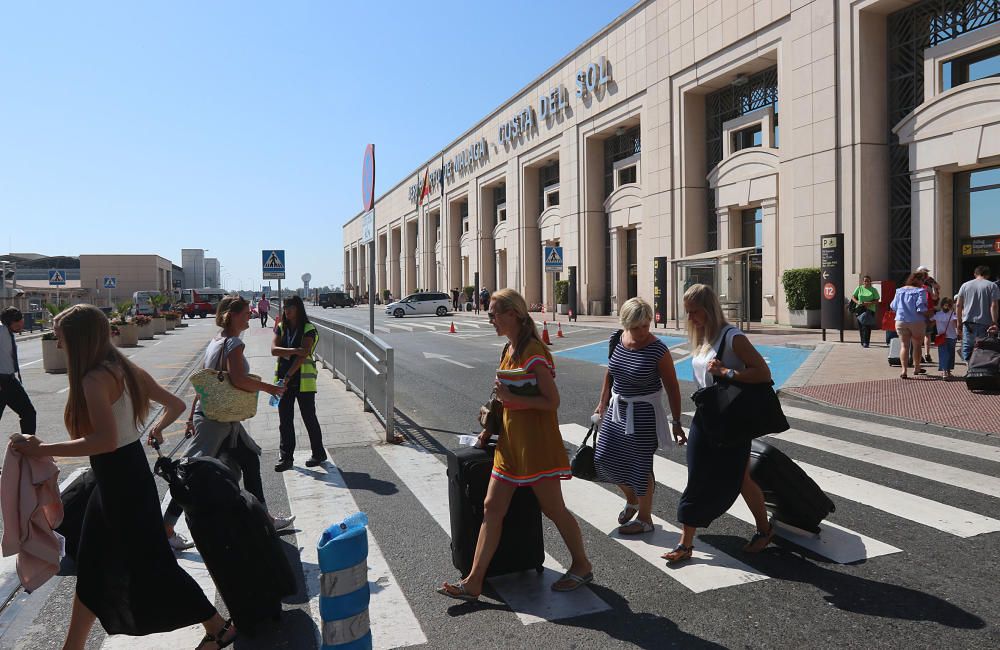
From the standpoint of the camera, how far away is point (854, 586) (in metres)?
4.05

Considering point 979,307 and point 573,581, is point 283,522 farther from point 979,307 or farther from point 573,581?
point 979,307

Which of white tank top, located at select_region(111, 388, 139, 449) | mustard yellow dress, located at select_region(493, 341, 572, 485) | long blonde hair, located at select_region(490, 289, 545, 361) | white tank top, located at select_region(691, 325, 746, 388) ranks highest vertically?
long blonde hair, located at select_region(490, 289, 545, 361)

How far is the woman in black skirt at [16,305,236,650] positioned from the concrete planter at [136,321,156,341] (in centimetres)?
2710

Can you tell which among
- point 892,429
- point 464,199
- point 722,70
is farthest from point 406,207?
point 892,429

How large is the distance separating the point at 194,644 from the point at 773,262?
25.0 m

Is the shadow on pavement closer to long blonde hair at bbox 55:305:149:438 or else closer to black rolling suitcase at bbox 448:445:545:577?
black rolling suitcase at bbox 448:445:545:577

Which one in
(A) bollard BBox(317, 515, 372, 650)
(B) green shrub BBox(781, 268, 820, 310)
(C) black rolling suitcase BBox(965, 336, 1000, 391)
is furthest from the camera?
(B) green shrub BBox(781, 268, 820, 310)

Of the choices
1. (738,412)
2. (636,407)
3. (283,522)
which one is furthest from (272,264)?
(738,412)

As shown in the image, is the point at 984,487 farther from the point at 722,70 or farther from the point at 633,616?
the point at 722,70

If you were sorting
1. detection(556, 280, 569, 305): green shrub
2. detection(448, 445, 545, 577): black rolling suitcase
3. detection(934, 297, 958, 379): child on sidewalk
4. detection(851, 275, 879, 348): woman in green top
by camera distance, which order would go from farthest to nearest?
detection(556, 280, 569, 305): green shrub < detection(851, 275, 879, 348): woman in green top < detection(934, 297, 958, 379): child on sidewalk < detection(448, 445, 545, 577): black rolling suitcase

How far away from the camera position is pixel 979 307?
36.9ft

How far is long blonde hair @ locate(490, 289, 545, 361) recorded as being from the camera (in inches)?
157

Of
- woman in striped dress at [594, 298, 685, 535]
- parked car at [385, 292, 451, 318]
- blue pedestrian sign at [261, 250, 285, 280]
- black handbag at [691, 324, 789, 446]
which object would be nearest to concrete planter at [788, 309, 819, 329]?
blue pedestrian sign at [261, 250, 285, 280]

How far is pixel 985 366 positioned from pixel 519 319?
9.09 meters
